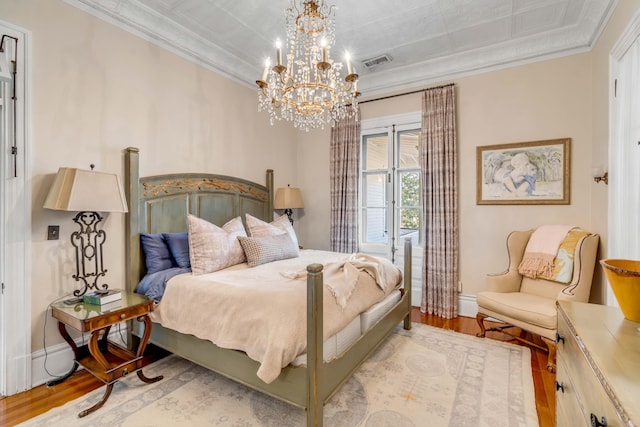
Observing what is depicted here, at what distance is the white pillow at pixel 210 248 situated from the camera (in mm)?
2604

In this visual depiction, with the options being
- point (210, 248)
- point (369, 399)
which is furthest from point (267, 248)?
point (369, 399)

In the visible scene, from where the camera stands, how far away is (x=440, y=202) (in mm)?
3678

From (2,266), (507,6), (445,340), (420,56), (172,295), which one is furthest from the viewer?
(420,56)

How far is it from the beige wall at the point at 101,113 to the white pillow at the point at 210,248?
25.5 inches

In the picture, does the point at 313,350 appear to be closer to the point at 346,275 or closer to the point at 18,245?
the point at 346,275

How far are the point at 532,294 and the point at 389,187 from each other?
6.57 feet

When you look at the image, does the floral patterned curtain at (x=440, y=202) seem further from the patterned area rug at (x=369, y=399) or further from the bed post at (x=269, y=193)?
the bed post at (x=269, y=193)

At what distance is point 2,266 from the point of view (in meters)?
2.09

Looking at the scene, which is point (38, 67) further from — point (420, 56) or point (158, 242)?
point (420, 56)

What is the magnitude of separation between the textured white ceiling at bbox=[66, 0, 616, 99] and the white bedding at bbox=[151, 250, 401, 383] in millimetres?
2329

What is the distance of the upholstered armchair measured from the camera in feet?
8.16

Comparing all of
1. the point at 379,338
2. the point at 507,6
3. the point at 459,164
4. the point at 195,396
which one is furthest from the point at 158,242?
the point at 507,6

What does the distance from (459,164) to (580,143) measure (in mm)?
1140

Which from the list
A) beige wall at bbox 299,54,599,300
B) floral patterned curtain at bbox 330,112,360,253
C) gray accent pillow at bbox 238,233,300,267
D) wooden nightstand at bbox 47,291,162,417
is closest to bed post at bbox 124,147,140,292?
wooden nightstand at bbox 47,291,162,417
